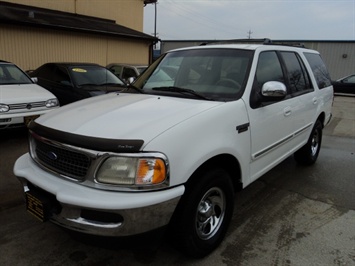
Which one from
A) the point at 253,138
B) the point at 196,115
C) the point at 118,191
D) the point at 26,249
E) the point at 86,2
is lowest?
the point at 26,249

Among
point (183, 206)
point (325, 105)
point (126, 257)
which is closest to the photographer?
point (183, 206)

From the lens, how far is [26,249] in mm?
2916

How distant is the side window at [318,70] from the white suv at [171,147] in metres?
1.18

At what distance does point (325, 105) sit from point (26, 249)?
4.73 meters

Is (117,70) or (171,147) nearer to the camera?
(171,147)


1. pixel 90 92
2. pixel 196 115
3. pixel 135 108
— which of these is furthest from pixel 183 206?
pixel 90 92

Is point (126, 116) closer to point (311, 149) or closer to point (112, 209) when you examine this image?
point (112, 209)

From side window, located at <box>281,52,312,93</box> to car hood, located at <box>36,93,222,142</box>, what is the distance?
173 centimetres

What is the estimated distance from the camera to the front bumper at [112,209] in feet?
7.03

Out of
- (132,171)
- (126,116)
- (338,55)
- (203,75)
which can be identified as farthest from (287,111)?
(338,55)

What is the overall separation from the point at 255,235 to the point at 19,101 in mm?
4868

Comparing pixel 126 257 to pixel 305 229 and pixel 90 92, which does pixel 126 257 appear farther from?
pixel 90 92

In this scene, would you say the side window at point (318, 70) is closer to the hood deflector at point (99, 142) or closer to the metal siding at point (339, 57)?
the hood deflector at point (99, 142)

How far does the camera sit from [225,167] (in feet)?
9.84
